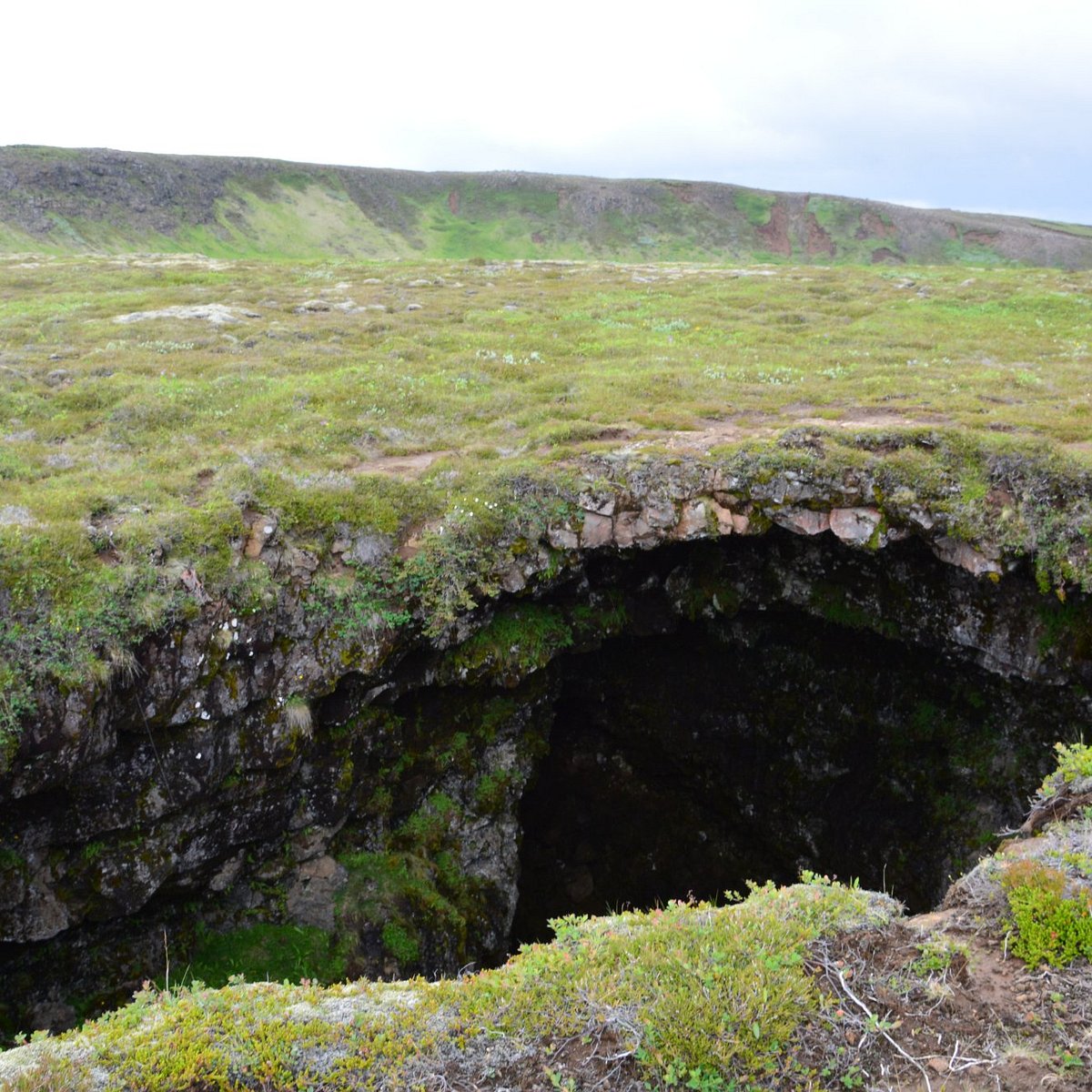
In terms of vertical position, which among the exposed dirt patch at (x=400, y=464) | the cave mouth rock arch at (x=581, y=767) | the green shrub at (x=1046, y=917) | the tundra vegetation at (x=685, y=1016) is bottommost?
the cave mouth rock arch at (x=581, y=767)

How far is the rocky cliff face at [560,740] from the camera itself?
38.4 feet

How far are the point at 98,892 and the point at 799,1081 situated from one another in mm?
10965

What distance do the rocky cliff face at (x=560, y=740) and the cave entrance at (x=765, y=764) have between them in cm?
7

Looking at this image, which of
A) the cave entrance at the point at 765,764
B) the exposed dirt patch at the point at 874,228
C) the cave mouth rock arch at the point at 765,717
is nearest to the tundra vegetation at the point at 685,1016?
the cave mouth rock arch at the point at 765,717

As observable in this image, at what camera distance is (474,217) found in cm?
10444

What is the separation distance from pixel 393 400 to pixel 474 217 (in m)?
95.8

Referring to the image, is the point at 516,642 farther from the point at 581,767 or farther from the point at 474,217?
the point at 474,217

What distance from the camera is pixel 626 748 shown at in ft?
66.7

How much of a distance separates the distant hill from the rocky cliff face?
7672 cm

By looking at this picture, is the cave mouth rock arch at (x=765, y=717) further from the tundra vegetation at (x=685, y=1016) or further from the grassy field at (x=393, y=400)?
the tundra vegetation at (x=685, y=1016)

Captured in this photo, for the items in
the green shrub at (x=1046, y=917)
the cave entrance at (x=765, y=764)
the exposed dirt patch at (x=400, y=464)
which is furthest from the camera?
the cave entrance at (x=765, y=764)

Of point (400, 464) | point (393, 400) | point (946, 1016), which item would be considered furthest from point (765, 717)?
point (946, 1016)

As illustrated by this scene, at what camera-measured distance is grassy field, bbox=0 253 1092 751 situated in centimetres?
1205

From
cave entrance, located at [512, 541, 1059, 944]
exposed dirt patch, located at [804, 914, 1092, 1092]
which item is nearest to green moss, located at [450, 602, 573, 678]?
cave entrance, located at [512, 541, 1059, 944]
